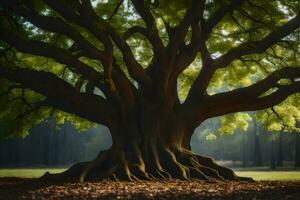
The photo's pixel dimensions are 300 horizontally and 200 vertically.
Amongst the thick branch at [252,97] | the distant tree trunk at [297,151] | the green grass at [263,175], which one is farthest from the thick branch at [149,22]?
the distant tree trunk at [297,151]

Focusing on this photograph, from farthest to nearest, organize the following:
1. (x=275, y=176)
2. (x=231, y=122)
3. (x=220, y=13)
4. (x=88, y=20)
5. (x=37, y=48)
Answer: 1. (x=231, y=122)
2. (x=275, y=176)
3. (x=220, y=13)
4. (x=37, y=48)
5. (x=88, y=20)

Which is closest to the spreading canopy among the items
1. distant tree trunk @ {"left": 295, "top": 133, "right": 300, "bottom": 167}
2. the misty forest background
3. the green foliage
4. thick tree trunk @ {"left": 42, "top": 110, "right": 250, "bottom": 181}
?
thick tree trunk @ {"left": 42, "top": 110, "right": 250, "bottom": 181}

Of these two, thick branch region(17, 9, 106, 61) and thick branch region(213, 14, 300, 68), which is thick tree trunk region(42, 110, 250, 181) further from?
thick branch region(17, 9, 106, 61)

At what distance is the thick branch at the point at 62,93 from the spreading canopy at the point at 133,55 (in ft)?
0.14

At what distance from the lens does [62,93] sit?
19500 mm

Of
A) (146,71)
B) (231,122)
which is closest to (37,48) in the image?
(146,71)

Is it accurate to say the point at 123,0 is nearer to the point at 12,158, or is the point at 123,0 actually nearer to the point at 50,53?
the point at 50,53

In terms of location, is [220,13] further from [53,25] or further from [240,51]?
[53,25]

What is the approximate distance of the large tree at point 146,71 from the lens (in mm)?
17797

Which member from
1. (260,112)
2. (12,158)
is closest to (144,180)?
(260,112)

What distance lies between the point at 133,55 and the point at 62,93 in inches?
176

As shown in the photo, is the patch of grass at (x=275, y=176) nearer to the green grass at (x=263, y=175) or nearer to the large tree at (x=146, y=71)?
the green grass at (x=263, y=175)

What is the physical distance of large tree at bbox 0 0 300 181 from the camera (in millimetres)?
17797

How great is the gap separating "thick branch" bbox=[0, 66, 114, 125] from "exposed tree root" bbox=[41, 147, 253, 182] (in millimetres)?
2055
